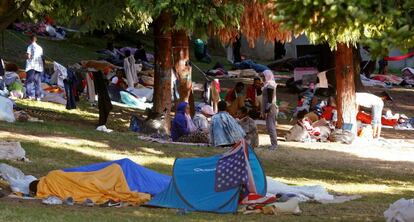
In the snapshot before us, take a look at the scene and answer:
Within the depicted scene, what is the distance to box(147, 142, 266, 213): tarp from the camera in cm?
1107

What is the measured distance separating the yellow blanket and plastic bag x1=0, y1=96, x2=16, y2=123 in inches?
273

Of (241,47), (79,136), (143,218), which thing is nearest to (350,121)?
(79,136)

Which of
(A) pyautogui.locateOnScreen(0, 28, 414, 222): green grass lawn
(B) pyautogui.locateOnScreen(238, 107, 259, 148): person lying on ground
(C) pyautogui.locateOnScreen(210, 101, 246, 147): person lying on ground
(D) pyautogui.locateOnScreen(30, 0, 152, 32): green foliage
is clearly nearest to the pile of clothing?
(A) pyautogui.locateOnScreen(0, 28, 414, 222): green grass lawn

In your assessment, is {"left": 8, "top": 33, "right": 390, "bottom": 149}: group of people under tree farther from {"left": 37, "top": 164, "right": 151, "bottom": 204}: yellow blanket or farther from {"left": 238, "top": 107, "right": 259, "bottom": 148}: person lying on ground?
{"left": 37, "top": 164, "right": 151, "bottom": 204}: yellow blanket

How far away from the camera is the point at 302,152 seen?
1834cm

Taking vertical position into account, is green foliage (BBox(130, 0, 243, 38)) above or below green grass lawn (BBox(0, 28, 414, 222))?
above

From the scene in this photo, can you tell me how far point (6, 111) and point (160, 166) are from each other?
15.8 ft

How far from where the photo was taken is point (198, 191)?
11.4 meters

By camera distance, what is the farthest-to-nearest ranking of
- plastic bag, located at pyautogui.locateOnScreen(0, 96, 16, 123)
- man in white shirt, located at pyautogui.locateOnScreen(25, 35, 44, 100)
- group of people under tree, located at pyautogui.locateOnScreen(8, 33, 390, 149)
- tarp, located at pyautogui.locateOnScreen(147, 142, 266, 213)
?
man in white shirt, located at pyautogui.locateOnScreen(25, 35, 44, 100)
plastic bag, located at pyautogui.locateOnScreen(0, 96, 16, 123)
group of people under tree, located at pyautogui.locateOnScreen(8, 33, 390, 149)
tarp, located at pyautogui.locateOnScreen(147, 142, 266, 213)

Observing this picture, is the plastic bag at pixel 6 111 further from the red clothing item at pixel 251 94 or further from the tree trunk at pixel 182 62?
the red clothing item at pixel 251 94

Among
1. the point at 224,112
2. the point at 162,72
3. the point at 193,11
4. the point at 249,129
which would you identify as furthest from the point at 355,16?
the point at 162,72

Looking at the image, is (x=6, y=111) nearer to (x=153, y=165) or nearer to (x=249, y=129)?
(x=153, y=165)

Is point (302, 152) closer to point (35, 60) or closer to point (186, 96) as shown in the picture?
point (186, 96)

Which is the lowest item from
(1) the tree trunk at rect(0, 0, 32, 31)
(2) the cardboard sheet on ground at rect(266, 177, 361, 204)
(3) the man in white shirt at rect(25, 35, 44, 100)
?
(2) the cardboard sheet on ground at rect(266, 177, 361, 204)
